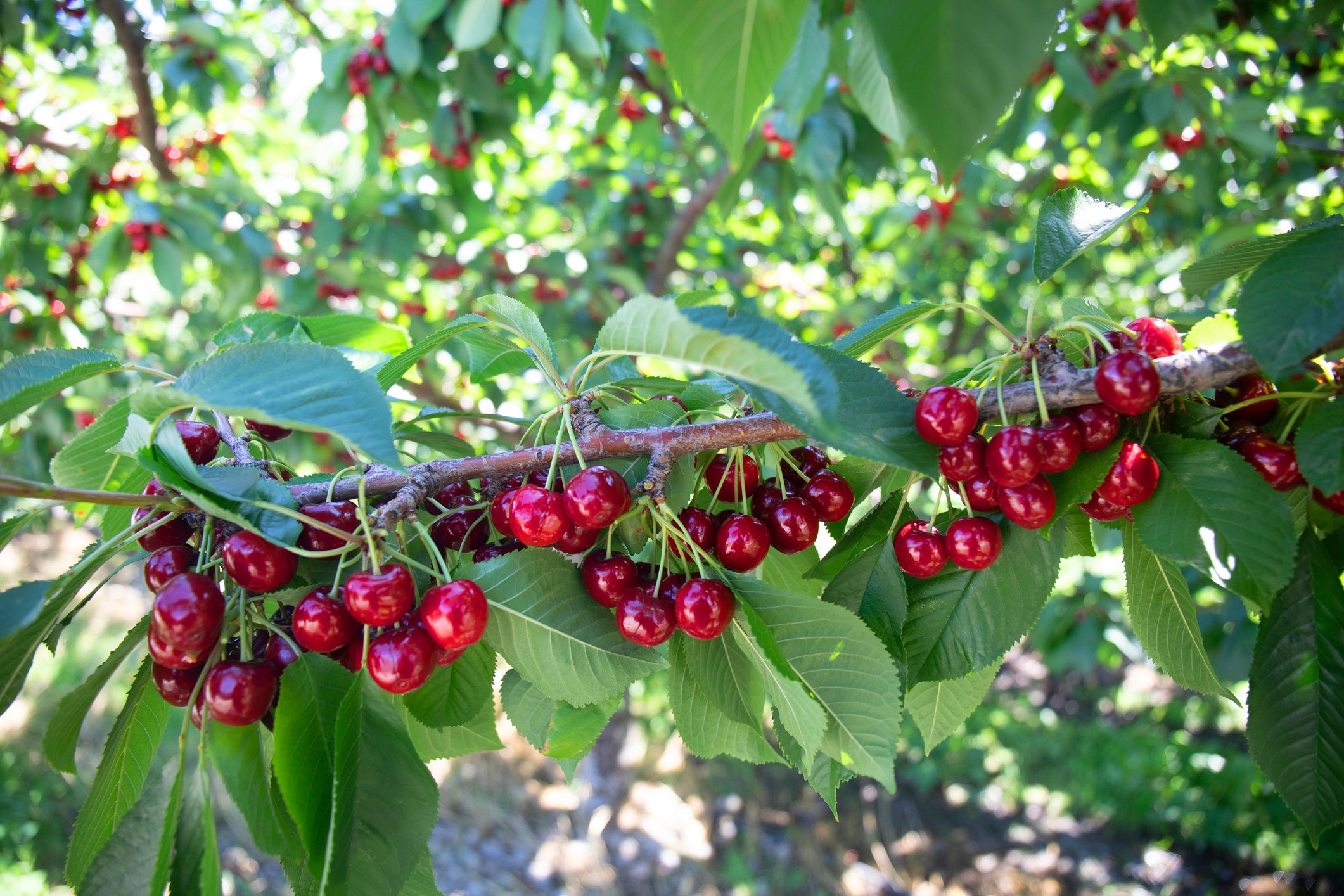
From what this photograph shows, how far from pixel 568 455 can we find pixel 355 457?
27cm

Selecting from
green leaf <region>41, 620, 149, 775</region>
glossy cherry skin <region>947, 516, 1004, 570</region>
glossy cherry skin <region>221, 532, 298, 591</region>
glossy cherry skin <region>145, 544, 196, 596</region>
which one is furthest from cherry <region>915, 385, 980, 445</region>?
green leaf <region>41, 620, 149, 775</region>

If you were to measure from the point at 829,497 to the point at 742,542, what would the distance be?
0.16m

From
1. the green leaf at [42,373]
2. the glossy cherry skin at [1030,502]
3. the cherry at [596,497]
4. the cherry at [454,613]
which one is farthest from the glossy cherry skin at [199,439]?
the glossy cherry skin at [1030,502]

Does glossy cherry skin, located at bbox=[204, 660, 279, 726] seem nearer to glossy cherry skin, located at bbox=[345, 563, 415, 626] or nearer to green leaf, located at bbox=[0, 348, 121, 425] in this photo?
glossy cherry skin, located at bbox=[345, 563, 415, 626]

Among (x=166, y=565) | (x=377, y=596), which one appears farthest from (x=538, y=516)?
(x=166, y=565)

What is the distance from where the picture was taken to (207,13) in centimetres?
493

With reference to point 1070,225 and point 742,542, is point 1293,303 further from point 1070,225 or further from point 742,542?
point 742,542

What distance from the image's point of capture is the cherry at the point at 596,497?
85 centimetres

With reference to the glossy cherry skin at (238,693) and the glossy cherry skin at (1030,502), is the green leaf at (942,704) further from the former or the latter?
the glossy cherry skin at (238,693)

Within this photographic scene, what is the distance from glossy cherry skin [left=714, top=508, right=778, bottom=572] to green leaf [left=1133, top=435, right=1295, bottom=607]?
1.41ft

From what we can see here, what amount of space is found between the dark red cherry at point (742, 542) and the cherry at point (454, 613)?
12.2 inches

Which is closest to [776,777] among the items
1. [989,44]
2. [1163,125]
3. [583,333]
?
[583,333]

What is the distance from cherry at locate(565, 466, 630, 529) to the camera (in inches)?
33.6

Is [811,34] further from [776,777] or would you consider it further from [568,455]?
[776,777]
